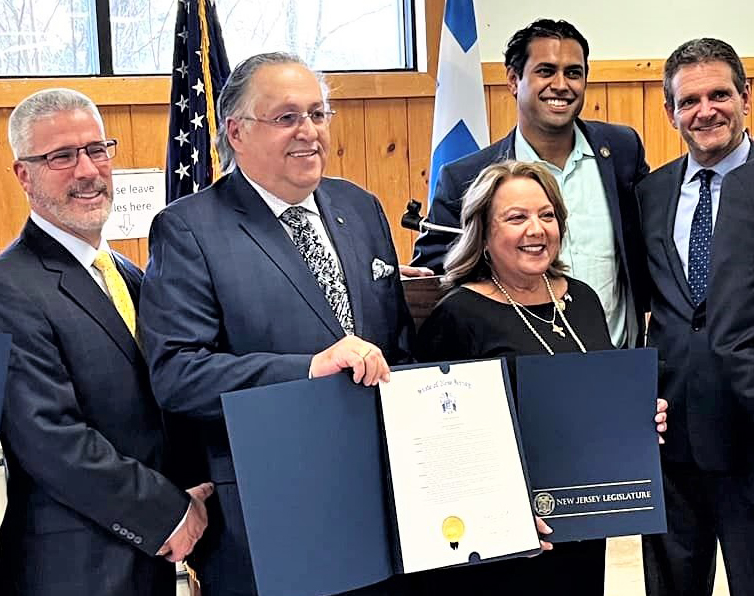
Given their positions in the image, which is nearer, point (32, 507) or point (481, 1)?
point (32, 507)

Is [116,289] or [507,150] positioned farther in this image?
[507,150]

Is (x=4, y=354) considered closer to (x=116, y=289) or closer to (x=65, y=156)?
(x=116, y=289)

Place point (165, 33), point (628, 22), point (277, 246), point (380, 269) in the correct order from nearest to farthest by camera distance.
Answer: point (277, 246), point (380, 269), point (165, 33), point (628, 22)

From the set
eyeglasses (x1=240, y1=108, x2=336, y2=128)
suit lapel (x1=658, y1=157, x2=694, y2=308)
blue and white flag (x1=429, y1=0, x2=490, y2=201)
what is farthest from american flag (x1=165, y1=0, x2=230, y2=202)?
suit lapel (x1=658, y1=157, x2=694, y2=308)

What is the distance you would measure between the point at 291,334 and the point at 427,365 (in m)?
0.26

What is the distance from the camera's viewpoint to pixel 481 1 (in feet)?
14.1

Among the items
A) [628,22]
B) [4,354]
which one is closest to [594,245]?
[4,354]

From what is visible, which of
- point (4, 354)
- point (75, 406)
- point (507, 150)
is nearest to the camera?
point (4, 354)

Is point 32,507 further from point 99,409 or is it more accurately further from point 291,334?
point 291,334

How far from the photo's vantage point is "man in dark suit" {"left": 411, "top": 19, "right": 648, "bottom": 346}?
8.23ft

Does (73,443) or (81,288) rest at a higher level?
(81,288)

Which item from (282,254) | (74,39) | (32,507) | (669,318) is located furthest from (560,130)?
(74,39)

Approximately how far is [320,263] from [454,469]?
48 cm

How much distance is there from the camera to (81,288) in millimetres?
1849
